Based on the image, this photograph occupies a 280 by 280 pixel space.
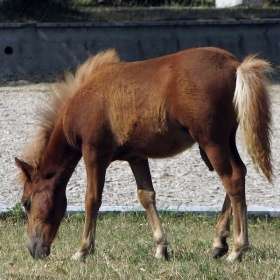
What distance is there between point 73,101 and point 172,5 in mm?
15810

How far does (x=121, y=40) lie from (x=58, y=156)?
10401 mm

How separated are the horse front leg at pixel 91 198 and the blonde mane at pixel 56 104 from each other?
55 centimetres

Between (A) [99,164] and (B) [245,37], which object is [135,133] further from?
(B) [245,37]

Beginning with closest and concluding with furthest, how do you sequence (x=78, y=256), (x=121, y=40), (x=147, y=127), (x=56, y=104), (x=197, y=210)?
(x=147, y=127), (x=78, y=256), (x=56, y=104), (x=197, y=210), (x=121, y=40)

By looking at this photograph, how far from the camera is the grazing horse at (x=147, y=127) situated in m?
4.86

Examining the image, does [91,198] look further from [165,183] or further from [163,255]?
[165,183]

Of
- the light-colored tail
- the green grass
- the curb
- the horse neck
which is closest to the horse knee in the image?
the green grass

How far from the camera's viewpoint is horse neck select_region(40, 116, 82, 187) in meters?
5.42

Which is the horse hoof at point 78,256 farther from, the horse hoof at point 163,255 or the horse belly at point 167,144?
the horse belly at point 167,144

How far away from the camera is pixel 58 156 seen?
5.45 m

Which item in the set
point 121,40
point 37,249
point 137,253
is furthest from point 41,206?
point 121,40

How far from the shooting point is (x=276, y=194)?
25.2ft

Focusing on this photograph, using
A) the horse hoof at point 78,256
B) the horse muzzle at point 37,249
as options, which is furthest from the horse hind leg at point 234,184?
the horse muzzle at point 37,249

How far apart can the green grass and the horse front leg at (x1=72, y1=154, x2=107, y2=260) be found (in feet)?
0.33
